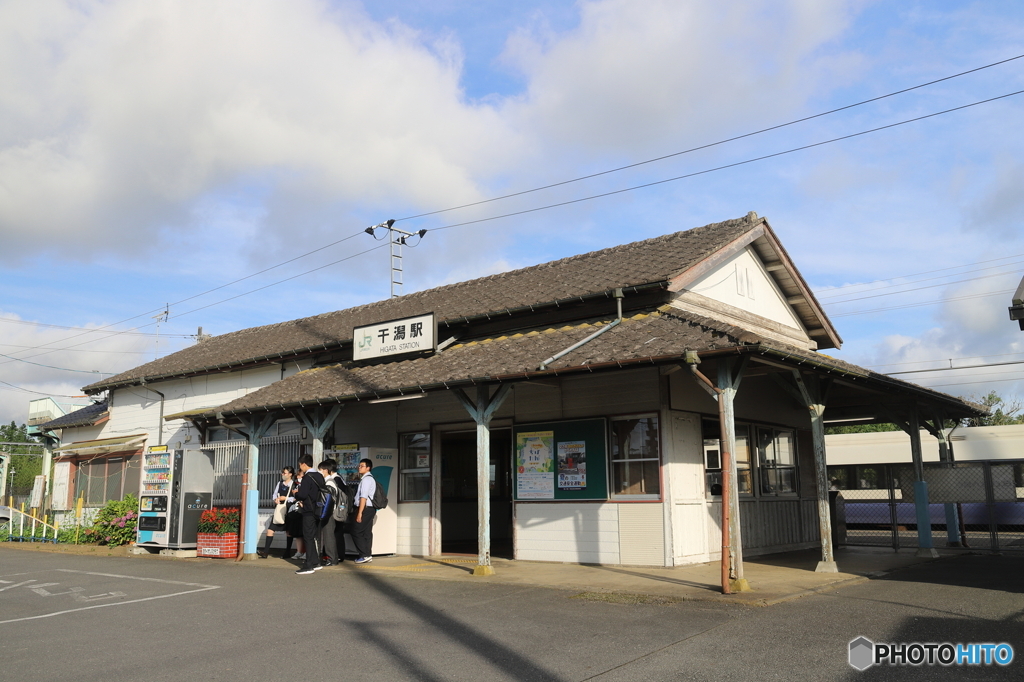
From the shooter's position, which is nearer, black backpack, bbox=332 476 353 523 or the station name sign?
black backpack, bbox=332 476 353 523

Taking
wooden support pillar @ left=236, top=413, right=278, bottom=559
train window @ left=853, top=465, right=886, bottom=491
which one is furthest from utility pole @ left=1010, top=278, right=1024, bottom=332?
train window @ left=853, top=465, right=886, bottom=491

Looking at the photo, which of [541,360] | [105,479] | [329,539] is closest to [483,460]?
[541,360]

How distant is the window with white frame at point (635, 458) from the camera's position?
1172 cm

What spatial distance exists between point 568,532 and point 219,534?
6.74 m

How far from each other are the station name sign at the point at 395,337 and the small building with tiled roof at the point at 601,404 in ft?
0.13

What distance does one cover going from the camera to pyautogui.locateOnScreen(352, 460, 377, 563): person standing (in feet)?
41.5

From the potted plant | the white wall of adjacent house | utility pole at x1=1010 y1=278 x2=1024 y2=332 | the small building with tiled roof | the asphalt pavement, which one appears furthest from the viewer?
the white wall of adjacent house

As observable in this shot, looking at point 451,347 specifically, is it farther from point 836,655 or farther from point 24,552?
point 24,552

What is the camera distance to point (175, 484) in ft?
49.8

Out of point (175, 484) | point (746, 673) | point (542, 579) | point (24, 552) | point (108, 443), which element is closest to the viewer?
point (746, 673)

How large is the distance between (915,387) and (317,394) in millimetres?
10339

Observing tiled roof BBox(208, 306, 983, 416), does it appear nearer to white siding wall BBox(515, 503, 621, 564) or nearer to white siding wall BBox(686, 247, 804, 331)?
white siding wall BBox(686, 247, 804, 331)

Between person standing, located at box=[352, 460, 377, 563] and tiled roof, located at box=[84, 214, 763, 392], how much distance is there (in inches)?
131

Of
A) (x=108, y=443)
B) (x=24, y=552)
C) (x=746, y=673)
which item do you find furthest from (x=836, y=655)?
(x=108, y=443)
